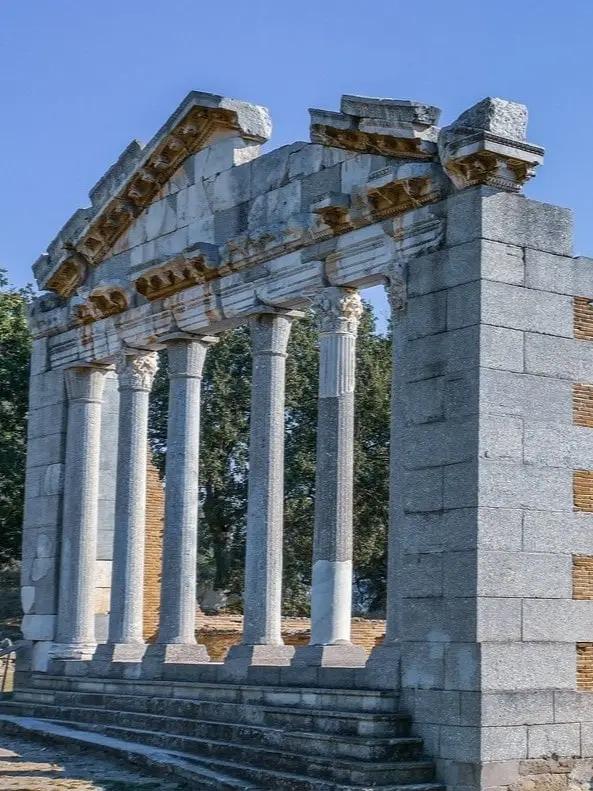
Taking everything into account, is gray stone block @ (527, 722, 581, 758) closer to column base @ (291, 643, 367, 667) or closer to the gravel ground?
column base @ (291, 643, 367, 667)

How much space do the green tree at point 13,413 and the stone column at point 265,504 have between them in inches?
547

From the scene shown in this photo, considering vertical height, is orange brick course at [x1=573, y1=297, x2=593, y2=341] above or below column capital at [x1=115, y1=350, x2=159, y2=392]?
below

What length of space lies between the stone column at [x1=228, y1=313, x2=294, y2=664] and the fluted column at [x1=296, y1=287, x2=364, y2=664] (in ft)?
3.81

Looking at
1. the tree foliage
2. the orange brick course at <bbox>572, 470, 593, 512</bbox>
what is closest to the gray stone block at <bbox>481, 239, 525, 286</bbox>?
the orange brick course at <bbox>572, 470, 593, 512</bbox>

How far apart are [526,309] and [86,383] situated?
9080mm

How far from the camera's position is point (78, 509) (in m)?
21.1

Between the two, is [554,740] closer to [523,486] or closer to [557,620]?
[557,620]

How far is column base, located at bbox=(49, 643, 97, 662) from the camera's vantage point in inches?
817

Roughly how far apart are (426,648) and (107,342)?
27.9 feet

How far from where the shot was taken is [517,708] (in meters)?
13.6

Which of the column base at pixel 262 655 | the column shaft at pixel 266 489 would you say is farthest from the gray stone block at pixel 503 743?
the column shaft at pixel 266 489

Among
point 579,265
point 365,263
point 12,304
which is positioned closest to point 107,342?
point 365,263

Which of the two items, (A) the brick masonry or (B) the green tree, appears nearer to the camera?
(A) the brick masonry

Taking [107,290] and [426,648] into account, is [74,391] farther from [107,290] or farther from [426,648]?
[426,648]
